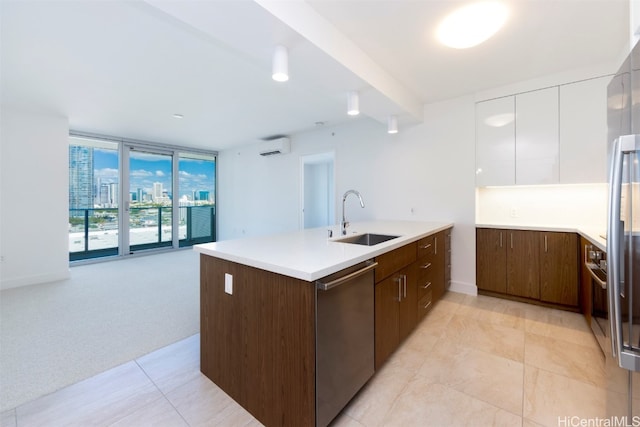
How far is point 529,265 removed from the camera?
9.98 ft

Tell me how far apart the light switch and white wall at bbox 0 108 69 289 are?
4322 millimetres

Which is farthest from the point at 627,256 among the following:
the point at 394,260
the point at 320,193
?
the point at 320,193

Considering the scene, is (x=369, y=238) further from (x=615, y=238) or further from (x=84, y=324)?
(x=84, y=324)

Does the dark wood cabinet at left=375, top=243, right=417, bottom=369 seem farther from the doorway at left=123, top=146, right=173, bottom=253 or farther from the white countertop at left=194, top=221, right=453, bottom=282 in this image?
the doorway at left=123, top=146, right=173, bottom=253

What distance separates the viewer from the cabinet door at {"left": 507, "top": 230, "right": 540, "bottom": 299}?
3.00 metres

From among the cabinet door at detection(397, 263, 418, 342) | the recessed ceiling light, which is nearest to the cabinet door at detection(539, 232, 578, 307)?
the cabinet door at detection(397, 263, 418, 342)

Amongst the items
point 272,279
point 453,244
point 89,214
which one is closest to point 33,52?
point 272,279

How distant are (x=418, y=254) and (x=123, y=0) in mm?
2890

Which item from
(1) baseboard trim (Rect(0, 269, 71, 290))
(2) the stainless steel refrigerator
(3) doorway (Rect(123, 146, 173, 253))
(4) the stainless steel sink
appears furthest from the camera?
(3) doorway (Rect(123, 146, 173, 253))

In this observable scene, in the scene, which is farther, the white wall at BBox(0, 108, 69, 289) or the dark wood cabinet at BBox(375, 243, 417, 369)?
the white wall at BBox(0, 108, 69, 289)

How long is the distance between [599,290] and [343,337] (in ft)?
6.40

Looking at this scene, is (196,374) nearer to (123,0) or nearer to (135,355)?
(135,355)

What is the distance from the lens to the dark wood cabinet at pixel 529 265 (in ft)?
9.26

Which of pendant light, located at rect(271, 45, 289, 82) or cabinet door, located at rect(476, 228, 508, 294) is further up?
pendant light, located at rect(271, 45, 289, 82)
